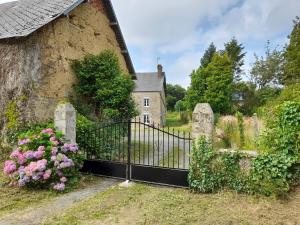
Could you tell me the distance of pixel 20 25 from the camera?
394 inches

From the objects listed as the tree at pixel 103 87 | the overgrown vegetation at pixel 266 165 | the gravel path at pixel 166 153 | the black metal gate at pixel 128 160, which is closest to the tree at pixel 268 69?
the gravel path at pixel 166 153

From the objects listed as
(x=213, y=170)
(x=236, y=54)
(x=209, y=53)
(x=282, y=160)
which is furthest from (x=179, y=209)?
(x=236, y=54)

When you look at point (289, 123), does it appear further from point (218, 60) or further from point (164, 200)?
point (218, 60)

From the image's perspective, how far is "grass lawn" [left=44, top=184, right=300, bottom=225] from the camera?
4.92 metres

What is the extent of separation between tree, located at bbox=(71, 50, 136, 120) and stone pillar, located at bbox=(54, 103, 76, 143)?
3460mm

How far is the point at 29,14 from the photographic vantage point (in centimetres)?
1092

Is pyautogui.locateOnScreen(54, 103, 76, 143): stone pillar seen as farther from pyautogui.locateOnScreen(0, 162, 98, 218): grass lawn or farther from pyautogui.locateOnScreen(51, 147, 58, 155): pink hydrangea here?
pyautogui.locateOnScreen(0, 162, 98, 218): grass lawn

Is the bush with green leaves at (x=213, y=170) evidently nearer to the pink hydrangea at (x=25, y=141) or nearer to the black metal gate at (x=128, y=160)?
the black metal gate at (x=128, y=160)

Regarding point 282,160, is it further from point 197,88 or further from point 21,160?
point 197,88

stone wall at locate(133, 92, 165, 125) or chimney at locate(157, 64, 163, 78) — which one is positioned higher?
chimney at locate(157, 64, 163, 78)

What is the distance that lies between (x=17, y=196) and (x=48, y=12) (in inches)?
271

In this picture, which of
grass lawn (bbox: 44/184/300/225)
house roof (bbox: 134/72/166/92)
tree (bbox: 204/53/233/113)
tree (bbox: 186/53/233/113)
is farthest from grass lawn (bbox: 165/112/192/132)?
grass lawn (bbox: 44/184/300/225)

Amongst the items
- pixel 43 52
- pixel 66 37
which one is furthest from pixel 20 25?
pixel 66 37

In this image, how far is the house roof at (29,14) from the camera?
376 inches
